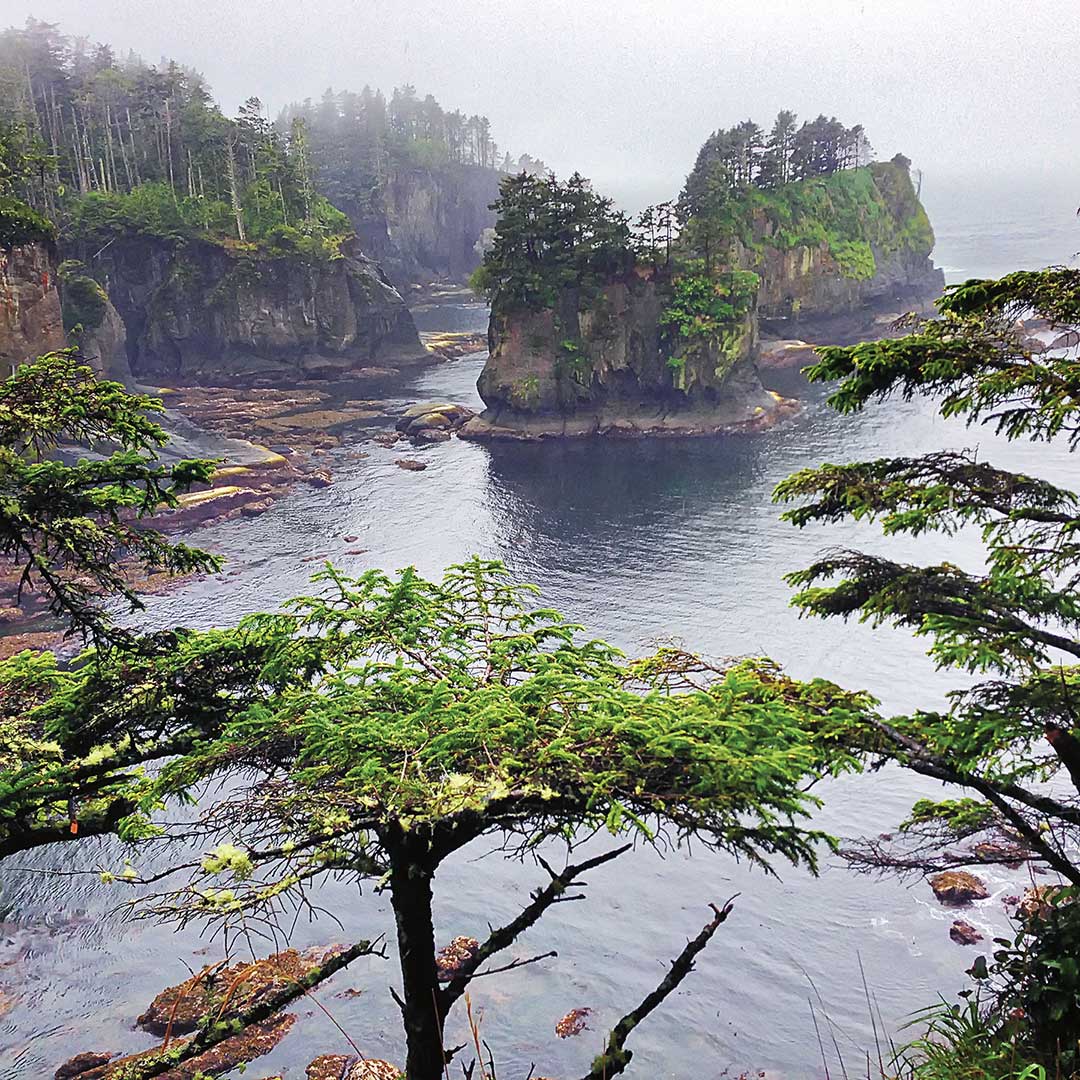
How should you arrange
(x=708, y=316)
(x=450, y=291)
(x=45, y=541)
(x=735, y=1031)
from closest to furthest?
(x=45, y=541) → (x=735, y=1031) → (x=708, y=316) → (x=450, y=291)

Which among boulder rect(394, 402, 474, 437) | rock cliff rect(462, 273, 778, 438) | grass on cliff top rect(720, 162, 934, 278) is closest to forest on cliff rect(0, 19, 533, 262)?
boulder rect(394, 402, 474, 437)

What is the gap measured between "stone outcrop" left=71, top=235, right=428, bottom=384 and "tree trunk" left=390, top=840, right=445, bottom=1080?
74.1 meters

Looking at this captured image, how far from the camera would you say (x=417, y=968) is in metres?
6.88

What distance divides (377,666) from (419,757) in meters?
2.21

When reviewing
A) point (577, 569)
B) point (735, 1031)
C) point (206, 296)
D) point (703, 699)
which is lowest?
point (735, 1031)

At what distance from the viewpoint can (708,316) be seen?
5841cm

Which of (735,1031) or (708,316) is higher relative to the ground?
(708,316)

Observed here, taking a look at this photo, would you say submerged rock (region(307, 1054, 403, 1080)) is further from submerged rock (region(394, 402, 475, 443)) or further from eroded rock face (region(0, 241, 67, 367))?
submerged rock (region(394, 402, 475, 443))

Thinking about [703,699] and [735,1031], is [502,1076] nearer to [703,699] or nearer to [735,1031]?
[735,1031]

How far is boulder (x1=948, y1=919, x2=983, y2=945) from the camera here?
18922mm

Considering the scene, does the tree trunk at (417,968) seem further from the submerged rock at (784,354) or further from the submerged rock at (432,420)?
the submerged rock at (784,354)

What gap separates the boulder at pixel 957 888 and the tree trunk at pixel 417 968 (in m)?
17.3

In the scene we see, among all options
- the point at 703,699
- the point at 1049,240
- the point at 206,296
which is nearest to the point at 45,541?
the point at 703,699

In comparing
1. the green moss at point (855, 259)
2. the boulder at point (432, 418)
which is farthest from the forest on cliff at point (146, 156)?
the green moss at point (855, 259)
